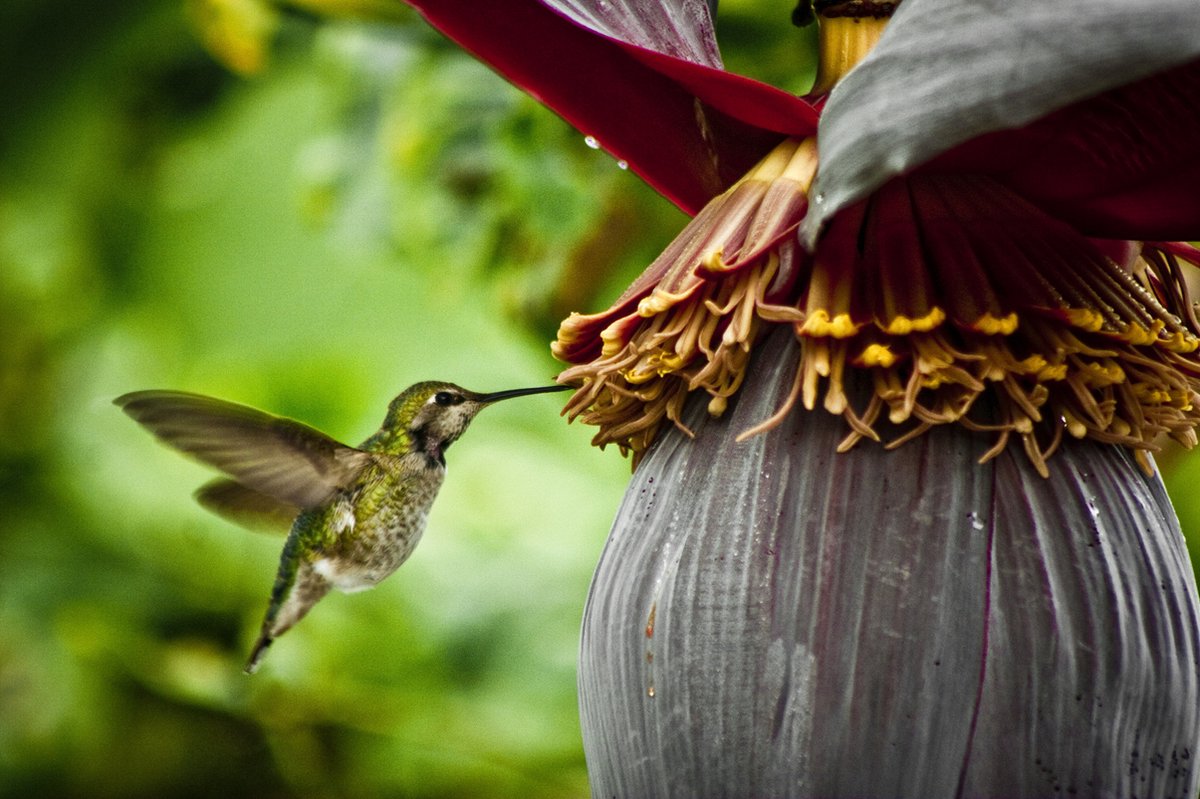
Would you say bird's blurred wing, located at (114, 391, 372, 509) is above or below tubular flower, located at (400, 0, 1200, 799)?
above

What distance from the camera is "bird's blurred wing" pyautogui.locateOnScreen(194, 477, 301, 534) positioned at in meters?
1.33

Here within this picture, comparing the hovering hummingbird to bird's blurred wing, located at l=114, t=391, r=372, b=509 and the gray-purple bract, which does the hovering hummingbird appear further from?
the gray-purple bract

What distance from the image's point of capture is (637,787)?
650 millimetres

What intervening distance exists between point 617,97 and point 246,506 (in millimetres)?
777

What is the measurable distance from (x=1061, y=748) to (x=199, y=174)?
2.57m

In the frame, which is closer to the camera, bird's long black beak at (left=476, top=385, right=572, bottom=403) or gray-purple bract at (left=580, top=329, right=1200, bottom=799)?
gray-purple bract at (left=580, top=329, right=1200, bottom=799)

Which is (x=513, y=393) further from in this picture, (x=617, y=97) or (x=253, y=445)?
(x=617, y=97)

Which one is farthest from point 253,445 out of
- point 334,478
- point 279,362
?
point 279,362

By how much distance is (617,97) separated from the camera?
0.72 meters

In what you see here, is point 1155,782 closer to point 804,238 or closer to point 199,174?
point 804,238

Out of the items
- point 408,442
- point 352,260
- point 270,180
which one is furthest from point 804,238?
point 270,180

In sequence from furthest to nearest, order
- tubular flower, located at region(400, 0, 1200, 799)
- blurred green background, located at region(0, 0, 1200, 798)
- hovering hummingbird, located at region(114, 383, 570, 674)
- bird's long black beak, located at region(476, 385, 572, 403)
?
blurred green background, located at region(0, 0, 1200, 798) → hovering hummingbird, located at region(114, 383, 570, 674) → bird's long black beak, located at region(476, 385, 572, 403) → tubular flower, located at region(400, 0, 1200, 799)

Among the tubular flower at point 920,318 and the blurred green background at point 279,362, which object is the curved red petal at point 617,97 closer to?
the tubular flower at point 920,318

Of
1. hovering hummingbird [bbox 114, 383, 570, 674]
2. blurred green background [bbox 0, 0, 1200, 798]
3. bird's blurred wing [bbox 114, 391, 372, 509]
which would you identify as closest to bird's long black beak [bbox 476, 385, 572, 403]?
hovering hummingbird [bbox 114, 383, 570, 674]
